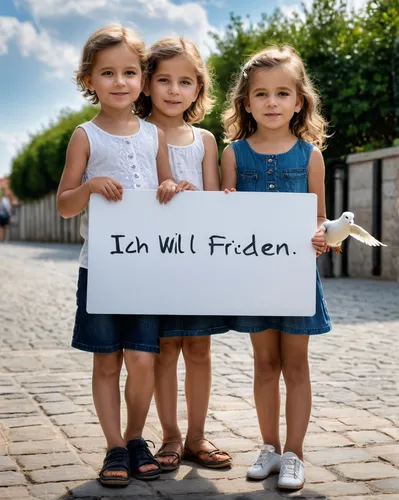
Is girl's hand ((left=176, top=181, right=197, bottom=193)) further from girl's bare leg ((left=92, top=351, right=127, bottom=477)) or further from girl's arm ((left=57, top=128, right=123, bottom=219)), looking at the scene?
girl's bare leg ((left=92, top=351, right=127, bottom=477))

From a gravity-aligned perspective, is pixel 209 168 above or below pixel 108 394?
above

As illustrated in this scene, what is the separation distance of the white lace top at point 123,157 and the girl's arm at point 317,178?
0.67 metres

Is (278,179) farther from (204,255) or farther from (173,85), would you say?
(173,85)

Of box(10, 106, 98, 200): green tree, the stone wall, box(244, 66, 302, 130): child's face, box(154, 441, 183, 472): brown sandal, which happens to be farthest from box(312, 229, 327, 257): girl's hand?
box(10, 106, 98, 200): green tree

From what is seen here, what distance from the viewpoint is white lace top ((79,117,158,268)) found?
366 cm

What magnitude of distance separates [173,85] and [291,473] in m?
1.71

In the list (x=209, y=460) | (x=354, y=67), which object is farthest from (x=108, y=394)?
(x=354, y=67)

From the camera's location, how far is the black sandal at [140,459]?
365cm

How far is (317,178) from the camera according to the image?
3.75m

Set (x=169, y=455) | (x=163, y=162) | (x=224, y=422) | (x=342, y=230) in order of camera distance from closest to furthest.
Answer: (x=342, y=230)
(x=163, y=162)
(x=169, y=455)
(x=224, y=422)

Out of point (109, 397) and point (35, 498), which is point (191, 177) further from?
point (35, 498)

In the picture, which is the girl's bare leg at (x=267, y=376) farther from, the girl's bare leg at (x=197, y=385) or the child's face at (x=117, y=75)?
the child's face at (x=117, y=75)

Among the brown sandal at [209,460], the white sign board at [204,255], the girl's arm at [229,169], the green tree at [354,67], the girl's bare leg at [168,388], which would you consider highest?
the green tree at [354,67]

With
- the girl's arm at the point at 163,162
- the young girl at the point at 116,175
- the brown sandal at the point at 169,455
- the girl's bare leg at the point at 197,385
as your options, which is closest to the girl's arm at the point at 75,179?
the young girl at the point at 116,175
